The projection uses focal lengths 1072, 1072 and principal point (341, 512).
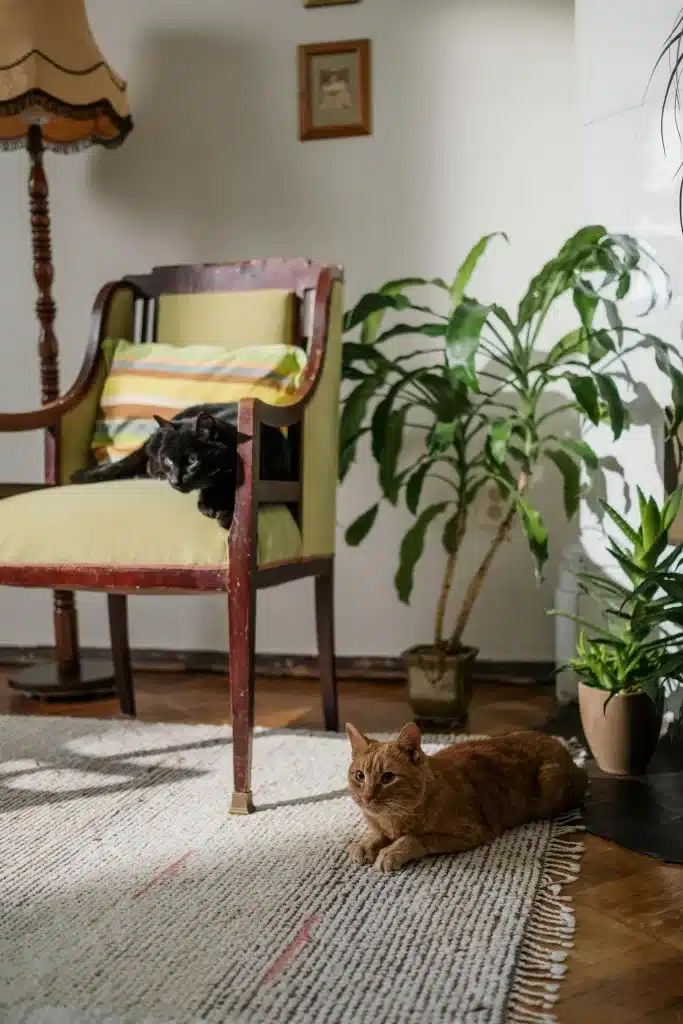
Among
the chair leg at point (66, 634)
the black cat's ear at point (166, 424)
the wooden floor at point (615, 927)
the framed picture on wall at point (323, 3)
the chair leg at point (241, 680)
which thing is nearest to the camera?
the wooden floor at point (615, 927)

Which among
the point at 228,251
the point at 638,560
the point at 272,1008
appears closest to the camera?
the point at 272,1008

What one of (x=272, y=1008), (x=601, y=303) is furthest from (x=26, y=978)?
(x=601, y=303)

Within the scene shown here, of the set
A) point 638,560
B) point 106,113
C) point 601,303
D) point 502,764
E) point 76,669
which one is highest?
point 106,113

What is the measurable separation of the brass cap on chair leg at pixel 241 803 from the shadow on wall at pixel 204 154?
175cm

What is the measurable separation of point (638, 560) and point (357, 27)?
177cm

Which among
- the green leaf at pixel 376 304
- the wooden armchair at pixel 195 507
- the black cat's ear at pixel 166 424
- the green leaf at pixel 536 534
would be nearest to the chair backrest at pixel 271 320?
the wooden armchair at pixel 195 507

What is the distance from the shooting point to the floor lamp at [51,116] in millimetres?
2553

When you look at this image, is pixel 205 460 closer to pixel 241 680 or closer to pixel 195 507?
pixel 195 507

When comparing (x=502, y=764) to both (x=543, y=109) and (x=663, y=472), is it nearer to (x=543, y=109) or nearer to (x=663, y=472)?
(x=663, y=472)

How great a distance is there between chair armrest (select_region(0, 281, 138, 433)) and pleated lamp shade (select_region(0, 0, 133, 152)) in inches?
18.9

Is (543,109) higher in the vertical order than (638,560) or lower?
higher

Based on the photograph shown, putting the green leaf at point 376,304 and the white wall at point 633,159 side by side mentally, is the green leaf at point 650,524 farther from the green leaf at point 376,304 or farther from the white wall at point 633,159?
the green leaf at point 376,304

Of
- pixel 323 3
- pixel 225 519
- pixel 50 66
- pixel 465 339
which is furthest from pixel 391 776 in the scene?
pixel 323 3

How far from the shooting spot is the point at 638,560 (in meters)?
2.05
